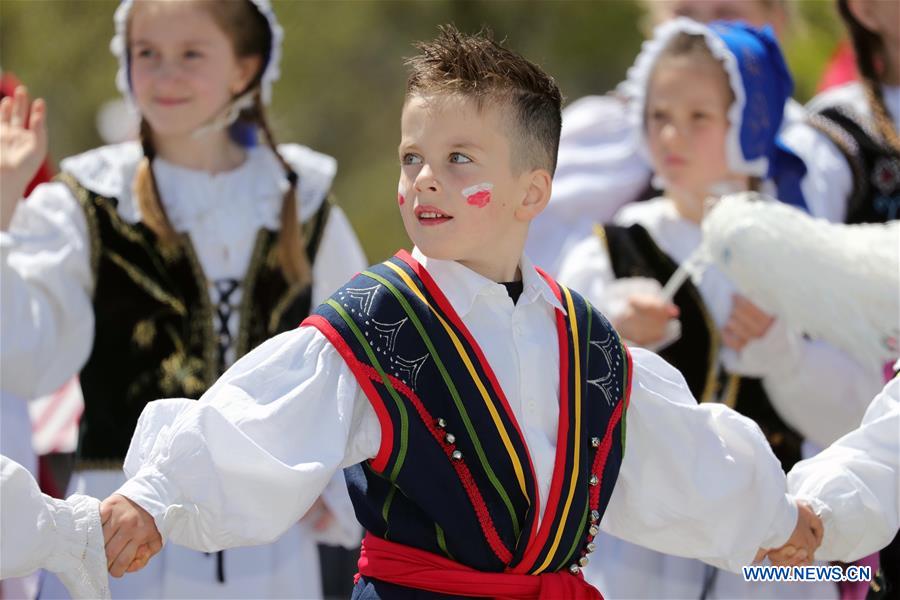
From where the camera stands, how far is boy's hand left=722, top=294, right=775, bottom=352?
3.54 m

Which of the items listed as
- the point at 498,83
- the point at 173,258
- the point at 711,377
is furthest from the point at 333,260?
the point at 498,83

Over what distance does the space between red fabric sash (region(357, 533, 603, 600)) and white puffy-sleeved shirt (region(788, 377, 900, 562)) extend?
575 mm

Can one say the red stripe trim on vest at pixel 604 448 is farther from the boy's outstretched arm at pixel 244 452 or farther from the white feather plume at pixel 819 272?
the white feather plume at pixel 819 272

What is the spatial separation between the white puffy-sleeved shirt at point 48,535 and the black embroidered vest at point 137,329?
1.09 meters

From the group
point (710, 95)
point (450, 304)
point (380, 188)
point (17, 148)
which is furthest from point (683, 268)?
point (380, 188)

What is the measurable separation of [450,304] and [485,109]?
13.5 inches

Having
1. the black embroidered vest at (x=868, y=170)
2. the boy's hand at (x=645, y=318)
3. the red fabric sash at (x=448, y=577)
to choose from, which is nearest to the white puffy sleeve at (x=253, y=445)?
the red fabric sash at (x=448, y=577)

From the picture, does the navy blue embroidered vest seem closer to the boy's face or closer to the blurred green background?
the boy's face

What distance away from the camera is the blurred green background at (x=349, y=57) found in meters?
13.2

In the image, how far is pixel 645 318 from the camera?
11.4ft

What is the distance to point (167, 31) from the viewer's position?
140 inches

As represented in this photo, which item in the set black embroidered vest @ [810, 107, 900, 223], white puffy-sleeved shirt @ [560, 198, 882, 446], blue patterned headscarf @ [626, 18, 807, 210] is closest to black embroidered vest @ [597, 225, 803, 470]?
white puffy-sleeved shirt @ [560, 198, 882, 446]

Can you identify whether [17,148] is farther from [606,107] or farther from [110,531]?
[606,107]

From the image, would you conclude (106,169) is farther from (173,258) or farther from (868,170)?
(868,170)
